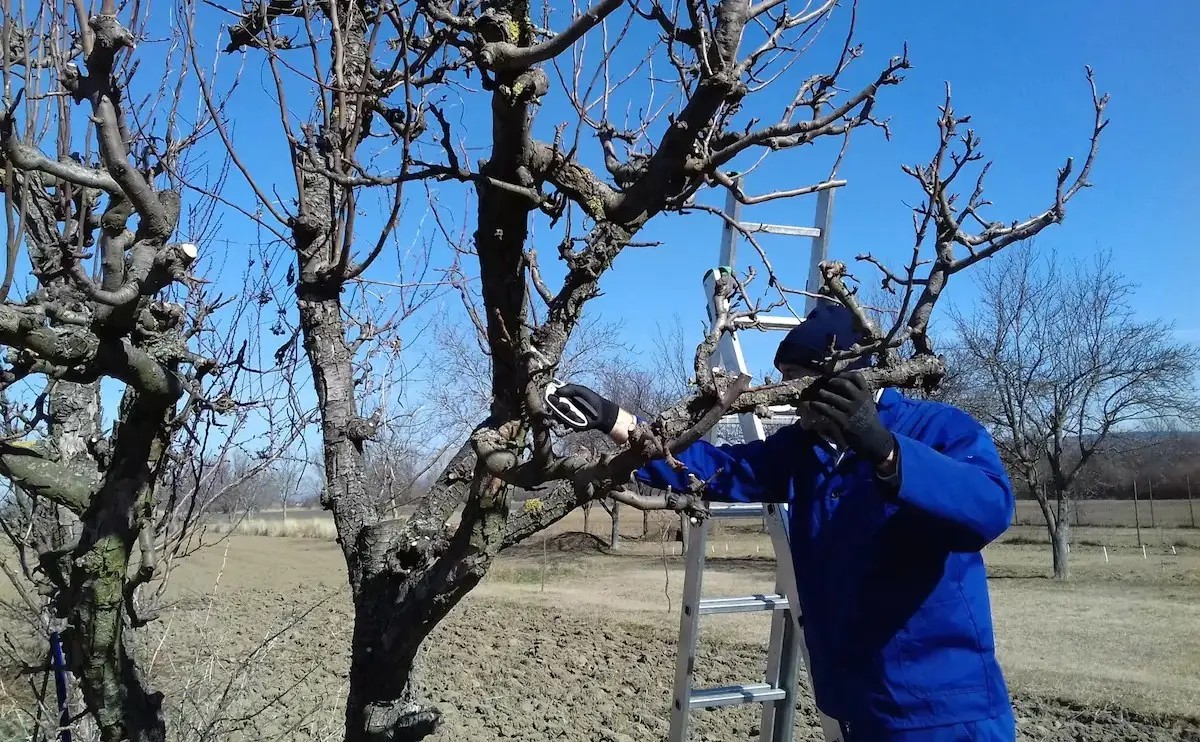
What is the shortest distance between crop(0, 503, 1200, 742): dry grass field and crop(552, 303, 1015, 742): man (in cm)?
207

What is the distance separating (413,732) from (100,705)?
3.28 ft

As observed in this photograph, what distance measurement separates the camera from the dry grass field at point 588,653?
5789 millimetres

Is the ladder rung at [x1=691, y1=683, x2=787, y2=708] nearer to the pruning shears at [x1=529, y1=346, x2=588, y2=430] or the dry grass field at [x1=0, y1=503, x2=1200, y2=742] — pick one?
the dry grass field at [x1=0, y1=503, x2=1200, y2=742]

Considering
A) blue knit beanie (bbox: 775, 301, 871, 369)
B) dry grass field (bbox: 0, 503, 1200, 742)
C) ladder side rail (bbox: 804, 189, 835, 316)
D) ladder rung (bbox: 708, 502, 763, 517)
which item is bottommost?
dry grass field (bbox: 0, 503, 1200, 742)

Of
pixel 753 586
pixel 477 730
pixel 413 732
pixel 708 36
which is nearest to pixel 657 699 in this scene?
pixel 477 730

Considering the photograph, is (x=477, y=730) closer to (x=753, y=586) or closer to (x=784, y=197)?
(x=784, y=197)

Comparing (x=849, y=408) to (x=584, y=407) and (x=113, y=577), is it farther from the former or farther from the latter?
(x=113, y=577)

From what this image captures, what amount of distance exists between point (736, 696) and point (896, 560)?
5.52ft

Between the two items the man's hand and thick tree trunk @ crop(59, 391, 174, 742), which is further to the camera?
thick tree trunk @ crop(59, 391, 174, 742)

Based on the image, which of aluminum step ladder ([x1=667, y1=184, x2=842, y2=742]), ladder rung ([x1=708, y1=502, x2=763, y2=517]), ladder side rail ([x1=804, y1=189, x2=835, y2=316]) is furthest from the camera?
ladder side rail ([x1=804, y1=189, x2=835, y2=316])

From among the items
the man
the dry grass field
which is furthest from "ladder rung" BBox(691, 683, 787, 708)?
the dry grass field

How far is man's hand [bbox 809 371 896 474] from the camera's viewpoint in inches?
74.5

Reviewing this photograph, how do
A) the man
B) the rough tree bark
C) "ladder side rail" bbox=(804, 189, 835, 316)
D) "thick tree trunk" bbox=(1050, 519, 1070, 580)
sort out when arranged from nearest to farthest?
the rough tree bark
the man
"ladder side rail" bbox=(804, 189, 835, 316)
"thick tree trunk" bbox=(1050, 519, 1070, 580)

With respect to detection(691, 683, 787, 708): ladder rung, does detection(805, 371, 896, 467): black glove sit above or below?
above
